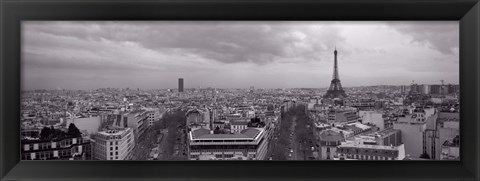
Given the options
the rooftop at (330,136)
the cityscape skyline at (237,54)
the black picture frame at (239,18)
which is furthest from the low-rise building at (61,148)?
the rooftop at (330,136)

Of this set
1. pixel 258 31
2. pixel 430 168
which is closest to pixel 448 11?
pixel 430 168

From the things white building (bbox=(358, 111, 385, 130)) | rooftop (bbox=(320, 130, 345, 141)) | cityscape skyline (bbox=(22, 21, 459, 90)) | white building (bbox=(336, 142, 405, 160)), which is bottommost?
white building (bbox=(336, 142, 405, 160))

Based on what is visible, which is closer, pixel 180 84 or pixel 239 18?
pixel 239 18

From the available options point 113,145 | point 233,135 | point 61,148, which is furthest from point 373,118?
point 61,148

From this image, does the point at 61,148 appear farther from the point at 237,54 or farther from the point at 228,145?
the point at 237,54

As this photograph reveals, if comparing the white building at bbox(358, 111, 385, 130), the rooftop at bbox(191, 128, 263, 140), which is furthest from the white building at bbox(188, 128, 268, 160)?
the white building at bbox(358, 111, 385, 130)

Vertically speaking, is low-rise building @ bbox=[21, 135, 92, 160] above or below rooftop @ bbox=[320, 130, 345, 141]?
below

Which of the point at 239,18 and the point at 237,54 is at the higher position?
the point at 239,18

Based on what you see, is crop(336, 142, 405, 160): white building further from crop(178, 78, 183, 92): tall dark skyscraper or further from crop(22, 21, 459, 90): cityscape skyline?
crop(178, 78, 183, 92): tall dark skyscraper
